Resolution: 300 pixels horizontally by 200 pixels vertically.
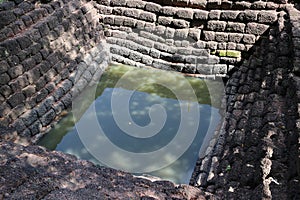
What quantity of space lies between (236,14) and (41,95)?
4194mm

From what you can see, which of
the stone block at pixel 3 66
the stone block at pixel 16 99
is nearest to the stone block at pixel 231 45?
the stone block at pixel 16 99

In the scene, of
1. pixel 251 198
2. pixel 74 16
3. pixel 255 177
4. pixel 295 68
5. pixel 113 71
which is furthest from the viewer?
pixel 113 71

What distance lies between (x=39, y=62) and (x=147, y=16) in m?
2.76

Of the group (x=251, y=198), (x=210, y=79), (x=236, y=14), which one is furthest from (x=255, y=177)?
(x=236, y=14)

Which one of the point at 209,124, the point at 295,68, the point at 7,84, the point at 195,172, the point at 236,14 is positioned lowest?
the point at 195,172

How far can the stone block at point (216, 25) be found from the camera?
7.35 m

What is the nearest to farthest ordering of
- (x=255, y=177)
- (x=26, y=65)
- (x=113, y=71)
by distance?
(x=255, y=177) → (x=26, y=65) → (x=113, y=71)

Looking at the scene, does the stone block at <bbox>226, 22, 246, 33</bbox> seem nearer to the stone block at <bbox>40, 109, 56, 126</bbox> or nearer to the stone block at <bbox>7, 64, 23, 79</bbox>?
the stone block at <bbox>40, 109, 56, 126</bbox>

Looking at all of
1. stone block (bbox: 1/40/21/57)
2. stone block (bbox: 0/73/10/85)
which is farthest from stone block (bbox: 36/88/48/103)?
stone block (bbox: 1/40/21/57)

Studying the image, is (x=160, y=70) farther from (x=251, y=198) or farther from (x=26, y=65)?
(x=251, y=198)

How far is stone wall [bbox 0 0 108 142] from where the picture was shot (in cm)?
550

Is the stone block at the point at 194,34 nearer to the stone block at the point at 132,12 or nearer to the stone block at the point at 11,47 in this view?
the stone block at the point at 132,12

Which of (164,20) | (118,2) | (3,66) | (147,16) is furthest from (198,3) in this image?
(3,66)

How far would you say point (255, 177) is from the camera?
156 inches
